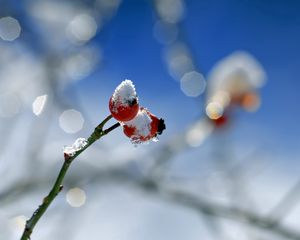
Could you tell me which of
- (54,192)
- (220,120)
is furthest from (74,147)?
(220,120)

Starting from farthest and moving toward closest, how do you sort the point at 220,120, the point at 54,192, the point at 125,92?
the point at 220,120 < the point at 125,92 < the point at 54,192

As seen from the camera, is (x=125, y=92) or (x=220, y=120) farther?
(x=220, y=120)

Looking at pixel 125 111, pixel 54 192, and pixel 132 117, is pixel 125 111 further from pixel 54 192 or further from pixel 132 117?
pixel 54 192

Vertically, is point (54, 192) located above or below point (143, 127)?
below

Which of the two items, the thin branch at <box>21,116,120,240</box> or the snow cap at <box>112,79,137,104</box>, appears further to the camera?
the snow cap at <box>112,79,137,104</box>

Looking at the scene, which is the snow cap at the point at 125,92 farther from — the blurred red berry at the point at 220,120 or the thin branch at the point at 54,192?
the blurred red berry at the point at 220,120

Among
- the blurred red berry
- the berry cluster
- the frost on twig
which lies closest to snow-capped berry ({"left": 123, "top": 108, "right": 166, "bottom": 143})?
the berry cluster

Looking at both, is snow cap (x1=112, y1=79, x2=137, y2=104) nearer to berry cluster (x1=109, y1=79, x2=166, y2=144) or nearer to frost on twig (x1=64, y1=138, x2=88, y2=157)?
berry cluster (x1=109, y1=79, x2=166, y2=144)

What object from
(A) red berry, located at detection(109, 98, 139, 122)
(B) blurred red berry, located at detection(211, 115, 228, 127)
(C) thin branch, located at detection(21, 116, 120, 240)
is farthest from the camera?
(B) blurred red berry, located at detection(211, 115, 228, 127)
